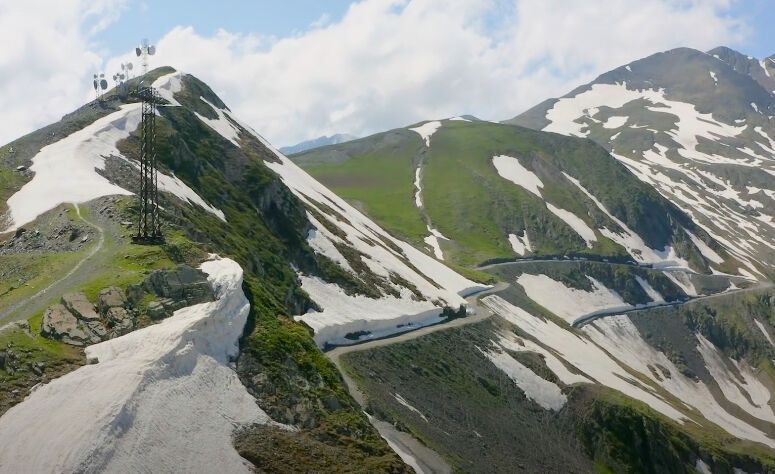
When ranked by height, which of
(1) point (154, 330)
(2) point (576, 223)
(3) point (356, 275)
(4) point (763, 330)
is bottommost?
(4) point (763, 330)

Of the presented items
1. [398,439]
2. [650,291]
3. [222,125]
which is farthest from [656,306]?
[398,439]

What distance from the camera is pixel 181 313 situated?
33562mm

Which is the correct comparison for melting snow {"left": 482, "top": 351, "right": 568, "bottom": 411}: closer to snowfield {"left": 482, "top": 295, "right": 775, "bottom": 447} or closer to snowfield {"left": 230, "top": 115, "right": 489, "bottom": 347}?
snowfield {"left": 482, "top": 295, "right": 775, "bottom": 447}

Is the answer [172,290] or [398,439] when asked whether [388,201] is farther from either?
[172,290]

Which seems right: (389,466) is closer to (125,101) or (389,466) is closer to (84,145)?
(84,145)

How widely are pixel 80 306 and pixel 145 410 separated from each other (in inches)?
309

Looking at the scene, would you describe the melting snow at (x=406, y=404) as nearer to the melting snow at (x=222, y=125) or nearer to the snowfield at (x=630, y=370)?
the snowfield at (x=630, y=370)

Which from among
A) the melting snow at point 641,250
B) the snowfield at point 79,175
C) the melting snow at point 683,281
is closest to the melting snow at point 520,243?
the melting snow at point 641,250

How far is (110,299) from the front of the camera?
32.8 metres

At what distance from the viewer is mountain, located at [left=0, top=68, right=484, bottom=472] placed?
85.8 ft

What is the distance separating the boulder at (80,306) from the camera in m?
31.7

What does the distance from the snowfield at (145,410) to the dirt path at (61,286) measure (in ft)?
16.3

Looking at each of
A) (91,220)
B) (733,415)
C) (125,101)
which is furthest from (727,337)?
(91,220)

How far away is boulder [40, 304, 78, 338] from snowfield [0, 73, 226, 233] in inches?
714
